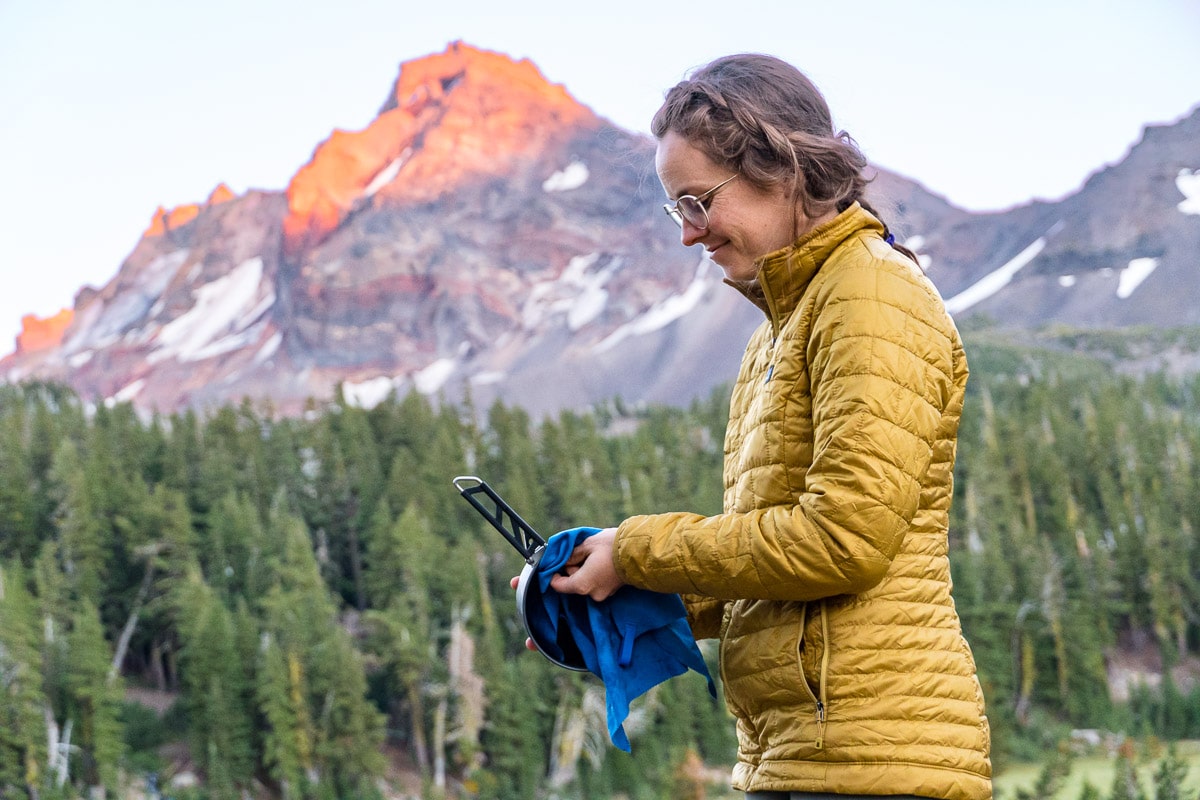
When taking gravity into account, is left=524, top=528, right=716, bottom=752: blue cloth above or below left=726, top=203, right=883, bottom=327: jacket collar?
below

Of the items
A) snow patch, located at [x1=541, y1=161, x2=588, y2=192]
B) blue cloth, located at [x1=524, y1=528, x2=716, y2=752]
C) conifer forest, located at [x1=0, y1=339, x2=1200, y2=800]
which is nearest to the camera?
blue cloth, located at [x1=524, y1=528, x2=716, y2=752]

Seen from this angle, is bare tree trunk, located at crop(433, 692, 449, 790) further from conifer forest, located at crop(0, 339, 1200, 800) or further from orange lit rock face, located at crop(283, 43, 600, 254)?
orange lit rock face, located at crop(283, 43, 600, 254)

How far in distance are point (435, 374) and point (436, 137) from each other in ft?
98.8

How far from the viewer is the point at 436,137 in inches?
4624

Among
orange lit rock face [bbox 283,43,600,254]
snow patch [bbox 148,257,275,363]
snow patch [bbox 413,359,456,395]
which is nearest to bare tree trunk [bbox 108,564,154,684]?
snow patch [bbox 413,359,456,395]

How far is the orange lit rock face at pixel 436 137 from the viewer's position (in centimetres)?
10988

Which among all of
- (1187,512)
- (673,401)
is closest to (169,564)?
(1187,512)

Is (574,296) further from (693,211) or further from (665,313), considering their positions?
(693,211)

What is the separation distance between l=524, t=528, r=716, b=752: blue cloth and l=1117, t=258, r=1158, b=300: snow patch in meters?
100

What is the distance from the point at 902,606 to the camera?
6.62 ft

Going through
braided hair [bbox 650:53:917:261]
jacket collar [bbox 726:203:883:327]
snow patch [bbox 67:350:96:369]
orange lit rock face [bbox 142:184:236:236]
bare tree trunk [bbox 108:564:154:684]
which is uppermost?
orange lit rock face [bbox 142:184:236:236]

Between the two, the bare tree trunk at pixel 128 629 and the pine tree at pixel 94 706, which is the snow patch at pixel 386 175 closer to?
the bare tree trunk at pixel 128 629

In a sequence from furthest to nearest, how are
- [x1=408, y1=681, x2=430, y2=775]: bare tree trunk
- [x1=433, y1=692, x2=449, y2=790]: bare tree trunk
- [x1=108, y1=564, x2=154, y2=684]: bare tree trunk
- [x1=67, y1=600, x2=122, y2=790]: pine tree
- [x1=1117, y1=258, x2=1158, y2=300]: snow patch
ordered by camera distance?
1. [x1=1117, y1=258, x2=1158, y2=300]: snow patch
2. [x1=108, y1=564, x2=154, y2=684]: bare tree trunk
3. [x1=408, y1=681, x2=430, y2=775]: bare tree trunk
4. [x1=433, y1=692, x2=449, y2=790]: bare tree trunk
5. [x1=67, y1=600, x2=122, y2=790]: pine tree

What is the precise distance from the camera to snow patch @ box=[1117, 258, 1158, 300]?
93375 mm
